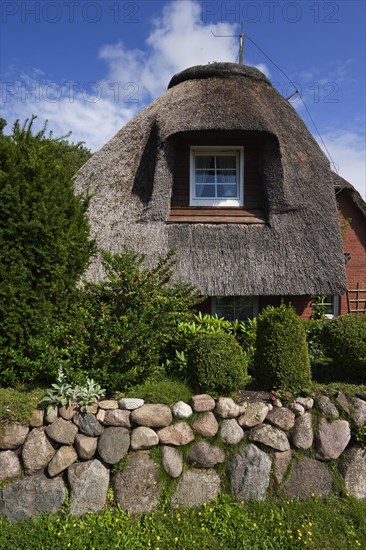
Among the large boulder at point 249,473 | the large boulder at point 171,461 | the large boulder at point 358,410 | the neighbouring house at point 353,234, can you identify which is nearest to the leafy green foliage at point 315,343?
the large boulder at point 358,410

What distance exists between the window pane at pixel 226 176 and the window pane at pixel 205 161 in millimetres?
225

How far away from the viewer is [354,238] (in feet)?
38.9

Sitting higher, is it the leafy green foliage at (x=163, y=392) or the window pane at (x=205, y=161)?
the window pane at (x=205, y=161)

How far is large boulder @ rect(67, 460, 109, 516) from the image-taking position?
3.45 m

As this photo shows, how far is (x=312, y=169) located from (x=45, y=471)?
23.2 feet

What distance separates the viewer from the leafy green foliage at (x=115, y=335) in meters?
3.94

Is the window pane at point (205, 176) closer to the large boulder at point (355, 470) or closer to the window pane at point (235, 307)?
the window pane at point (235, 307)

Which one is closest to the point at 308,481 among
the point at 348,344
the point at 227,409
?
the point at 227,409

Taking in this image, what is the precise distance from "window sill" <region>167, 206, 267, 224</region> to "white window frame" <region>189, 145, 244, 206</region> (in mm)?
136

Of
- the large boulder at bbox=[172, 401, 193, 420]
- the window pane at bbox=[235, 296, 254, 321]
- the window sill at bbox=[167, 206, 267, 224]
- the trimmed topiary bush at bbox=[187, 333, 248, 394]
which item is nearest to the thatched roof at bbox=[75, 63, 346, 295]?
the window sill at bbox=[167, 206, 267, 224]

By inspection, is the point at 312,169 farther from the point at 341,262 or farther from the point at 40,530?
the point at 40,530

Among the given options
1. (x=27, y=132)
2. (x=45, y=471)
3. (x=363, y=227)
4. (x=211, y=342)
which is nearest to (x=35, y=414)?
(x=45, y=471)

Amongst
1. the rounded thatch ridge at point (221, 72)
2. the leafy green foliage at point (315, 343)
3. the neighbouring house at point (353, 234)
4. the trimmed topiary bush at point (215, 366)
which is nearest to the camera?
the trimmed topiary bush at point (215, 366)

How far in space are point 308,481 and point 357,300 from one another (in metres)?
8.16
